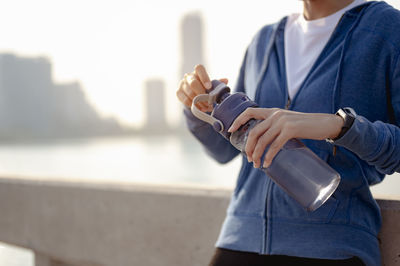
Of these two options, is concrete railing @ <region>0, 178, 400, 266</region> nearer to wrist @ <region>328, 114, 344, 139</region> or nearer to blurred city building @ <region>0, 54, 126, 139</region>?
wrist @ <region>328, 114, 344, 139</region>

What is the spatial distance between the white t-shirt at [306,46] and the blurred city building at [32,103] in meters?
28.2

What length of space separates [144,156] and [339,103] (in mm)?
42203

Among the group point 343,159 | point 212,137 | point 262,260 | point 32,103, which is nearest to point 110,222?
point 212,137

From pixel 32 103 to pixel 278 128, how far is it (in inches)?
1335

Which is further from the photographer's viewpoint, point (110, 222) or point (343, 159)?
point (110, 222)

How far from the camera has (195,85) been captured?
961 millimetres

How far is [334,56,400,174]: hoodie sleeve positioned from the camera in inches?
29.2

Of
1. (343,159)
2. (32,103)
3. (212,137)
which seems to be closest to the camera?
(343,159)

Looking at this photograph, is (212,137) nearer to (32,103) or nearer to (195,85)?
(195,85)

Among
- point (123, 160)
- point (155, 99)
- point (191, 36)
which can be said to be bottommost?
point (123, 160)

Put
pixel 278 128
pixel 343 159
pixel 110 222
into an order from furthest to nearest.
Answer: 1. pixel 110 222
2. pixel 343 159
3. pixel 278 128

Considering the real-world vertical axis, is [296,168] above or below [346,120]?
below

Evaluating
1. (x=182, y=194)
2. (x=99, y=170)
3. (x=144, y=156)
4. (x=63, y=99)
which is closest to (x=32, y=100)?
(x=63, y=99)

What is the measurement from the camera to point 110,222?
1.70 meters
